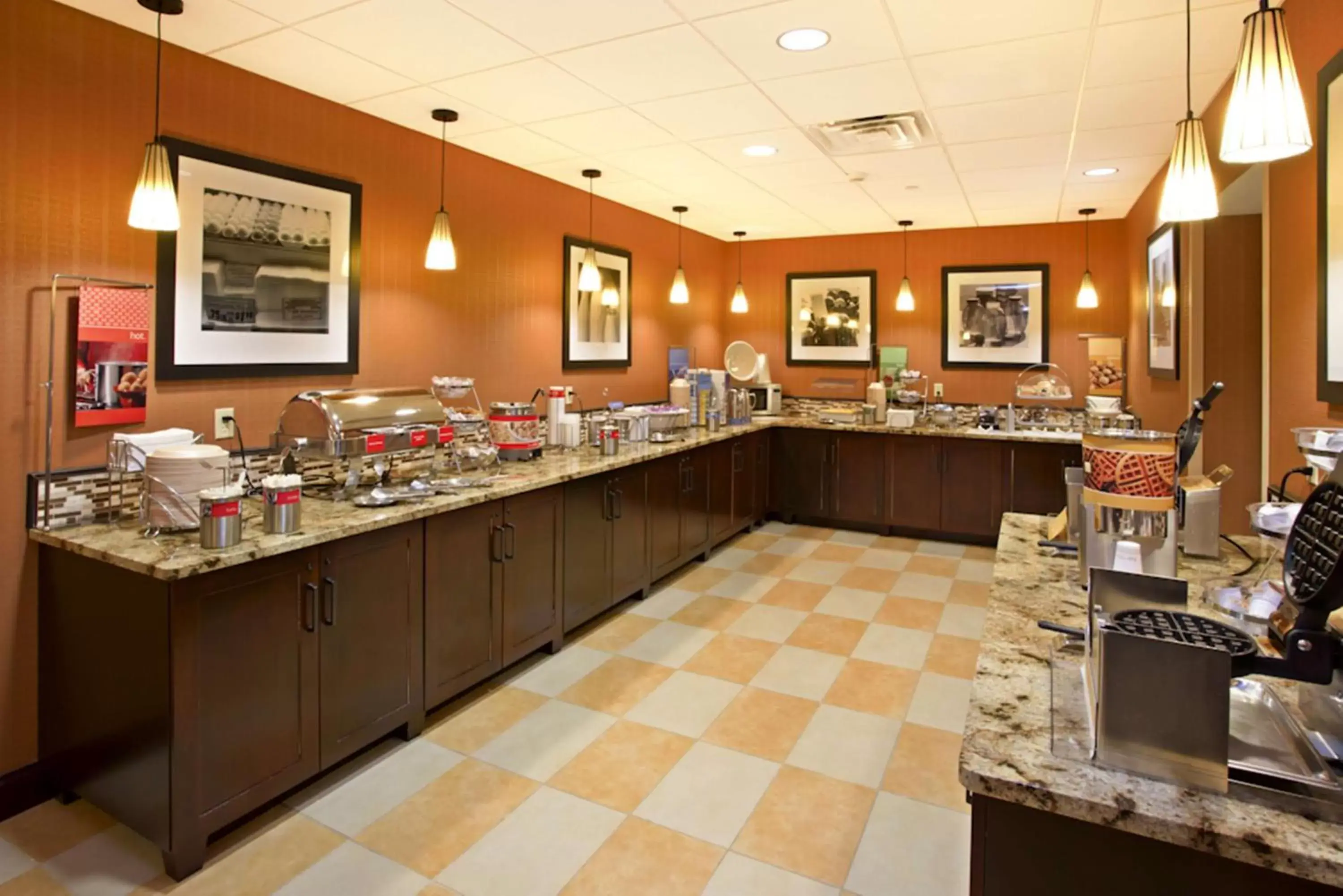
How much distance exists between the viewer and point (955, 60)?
303cm

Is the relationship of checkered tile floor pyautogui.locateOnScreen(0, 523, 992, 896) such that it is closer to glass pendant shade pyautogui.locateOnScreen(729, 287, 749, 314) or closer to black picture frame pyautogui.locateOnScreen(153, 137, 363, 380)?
black picture frame pyautogui.locateOnScreen(153, 137, 363, 380)

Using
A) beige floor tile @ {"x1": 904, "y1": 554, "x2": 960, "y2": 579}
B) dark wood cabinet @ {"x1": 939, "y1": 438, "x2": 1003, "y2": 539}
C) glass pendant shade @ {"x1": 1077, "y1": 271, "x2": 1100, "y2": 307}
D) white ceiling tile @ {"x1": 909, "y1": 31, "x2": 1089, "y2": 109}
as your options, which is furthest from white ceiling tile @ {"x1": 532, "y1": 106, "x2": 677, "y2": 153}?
glass pendant shade @ {"x1": 1077, "y1": 271, "x2": 1100, "y2": 307}

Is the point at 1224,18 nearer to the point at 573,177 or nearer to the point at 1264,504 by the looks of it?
the point at 1264,504

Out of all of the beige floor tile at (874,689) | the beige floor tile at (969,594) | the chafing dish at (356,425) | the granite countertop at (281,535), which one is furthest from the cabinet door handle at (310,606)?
the beige floor tile at (969,594)

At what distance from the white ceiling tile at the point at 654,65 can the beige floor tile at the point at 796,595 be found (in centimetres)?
289

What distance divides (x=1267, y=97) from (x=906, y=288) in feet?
17.3

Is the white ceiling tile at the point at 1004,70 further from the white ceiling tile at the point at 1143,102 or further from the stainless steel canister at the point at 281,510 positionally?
the stainless steel canister at the point at 281,510

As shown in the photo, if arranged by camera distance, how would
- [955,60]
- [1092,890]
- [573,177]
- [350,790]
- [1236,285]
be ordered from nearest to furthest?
[1092,890] < [350,790] < [955,60] < [1236,285] < [573,177]

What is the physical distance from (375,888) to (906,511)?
5111 mm

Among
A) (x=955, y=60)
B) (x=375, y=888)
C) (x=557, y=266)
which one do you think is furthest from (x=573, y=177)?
(x=375, y=888)

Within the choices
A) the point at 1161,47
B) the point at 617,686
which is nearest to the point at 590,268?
the point at 617,686

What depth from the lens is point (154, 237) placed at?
279 centimetres

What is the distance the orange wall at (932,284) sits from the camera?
6367 mm

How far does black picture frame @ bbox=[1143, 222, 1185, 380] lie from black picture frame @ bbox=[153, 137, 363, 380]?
3967 mm
